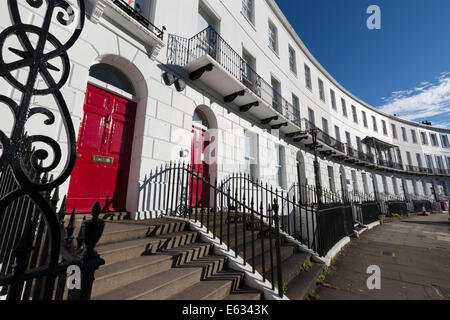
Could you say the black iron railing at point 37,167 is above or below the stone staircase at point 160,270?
above

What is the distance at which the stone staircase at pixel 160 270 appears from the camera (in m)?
2.19

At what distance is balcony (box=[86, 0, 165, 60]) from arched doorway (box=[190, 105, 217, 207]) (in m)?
2.38

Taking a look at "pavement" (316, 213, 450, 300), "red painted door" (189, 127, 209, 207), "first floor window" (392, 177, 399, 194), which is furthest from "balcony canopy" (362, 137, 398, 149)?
"red painted door" (189, 127, 209, 207)

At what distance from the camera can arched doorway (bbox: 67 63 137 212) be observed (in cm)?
403

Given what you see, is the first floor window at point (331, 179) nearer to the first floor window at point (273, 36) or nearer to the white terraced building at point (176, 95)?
the white terraced building at point (176, 95)

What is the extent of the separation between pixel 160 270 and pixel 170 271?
0.14 meters

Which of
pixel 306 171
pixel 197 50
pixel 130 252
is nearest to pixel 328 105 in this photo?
pixel 306 171

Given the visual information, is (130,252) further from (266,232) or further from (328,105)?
Answer: (328,105)

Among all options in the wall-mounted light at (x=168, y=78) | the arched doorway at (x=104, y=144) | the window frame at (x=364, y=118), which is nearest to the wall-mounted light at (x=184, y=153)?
the arched doorway at (x=104, y=144)

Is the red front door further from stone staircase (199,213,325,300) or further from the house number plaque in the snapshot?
stone staircase (199,213,325,300)

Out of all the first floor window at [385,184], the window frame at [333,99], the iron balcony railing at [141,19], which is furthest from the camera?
the first floor window at [385,184]

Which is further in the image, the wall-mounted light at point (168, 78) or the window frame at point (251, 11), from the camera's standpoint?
the window frame at point (251, 11)
